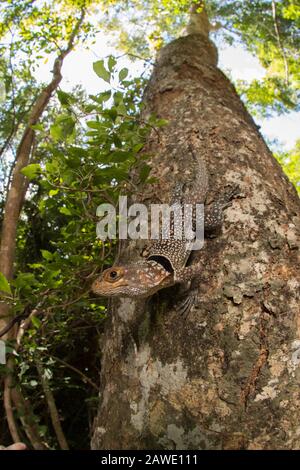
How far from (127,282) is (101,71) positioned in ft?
3.98

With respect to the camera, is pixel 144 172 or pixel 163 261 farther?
pixel 144 172

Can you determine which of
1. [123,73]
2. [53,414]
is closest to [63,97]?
[123,73]

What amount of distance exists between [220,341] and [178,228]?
0.78 metres

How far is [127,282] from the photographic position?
1.99 m

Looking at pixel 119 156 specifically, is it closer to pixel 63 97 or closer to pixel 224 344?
pixel 63 97

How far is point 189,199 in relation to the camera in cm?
231

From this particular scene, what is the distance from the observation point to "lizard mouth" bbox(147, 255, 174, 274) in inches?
81.9

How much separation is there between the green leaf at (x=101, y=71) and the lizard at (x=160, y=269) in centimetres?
84

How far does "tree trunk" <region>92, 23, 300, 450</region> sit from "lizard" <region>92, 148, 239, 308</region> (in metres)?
0.06

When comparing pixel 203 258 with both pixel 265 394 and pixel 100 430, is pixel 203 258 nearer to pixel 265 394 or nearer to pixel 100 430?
pixel 265 394

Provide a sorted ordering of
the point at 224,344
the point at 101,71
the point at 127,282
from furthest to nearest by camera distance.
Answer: the point at 101,71 < the point at 127,282 < the point at 224,344
